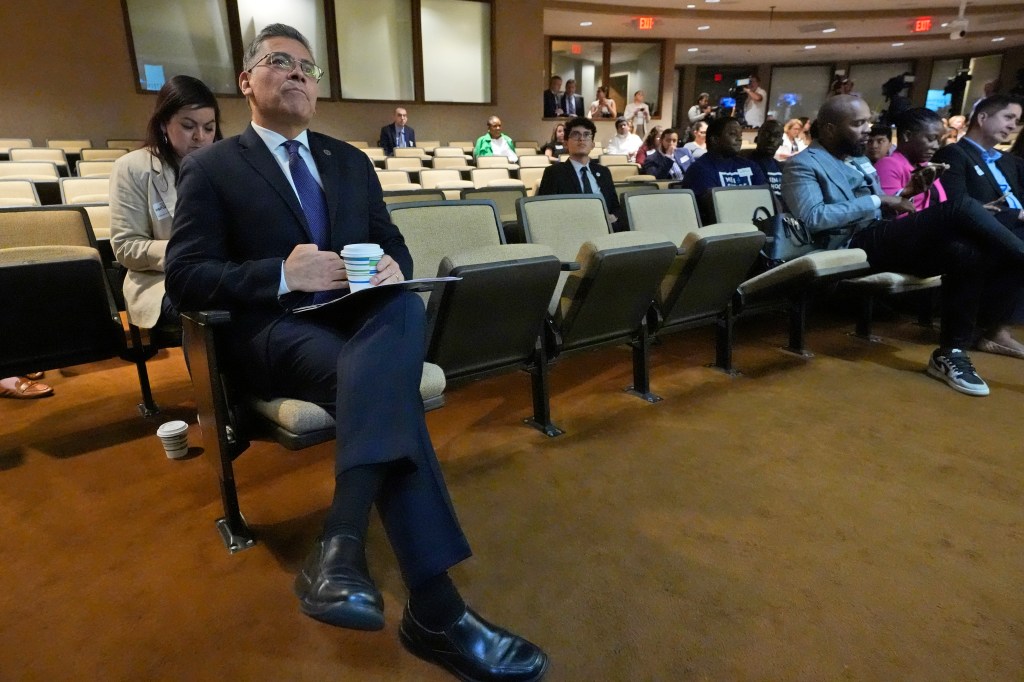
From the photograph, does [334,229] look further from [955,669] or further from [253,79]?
[955,669]

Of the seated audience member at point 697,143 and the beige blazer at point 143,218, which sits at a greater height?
the seated audience member at point 697,143

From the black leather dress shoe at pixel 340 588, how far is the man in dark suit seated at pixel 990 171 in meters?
3.20

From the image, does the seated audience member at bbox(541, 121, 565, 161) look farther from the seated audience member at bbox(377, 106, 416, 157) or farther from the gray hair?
the gray hair

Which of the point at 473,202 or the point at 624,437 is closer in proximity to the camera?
the point at 624,437

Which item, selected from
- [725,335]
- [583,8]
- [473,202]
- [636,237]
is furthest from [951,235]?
[583,8]

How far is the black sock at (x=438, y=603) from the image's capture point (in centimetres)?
112

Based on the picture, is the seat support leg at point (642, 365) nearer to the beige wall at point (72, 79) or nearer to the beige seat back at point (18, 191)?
the beige seat back at point (18, 191)

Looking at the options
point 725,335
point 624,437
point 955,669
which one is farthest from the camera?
point 725,335

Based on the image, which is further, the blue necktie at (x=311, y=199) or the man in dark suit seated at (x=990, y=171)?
the man in dark suit seated at (x=990, y=171)

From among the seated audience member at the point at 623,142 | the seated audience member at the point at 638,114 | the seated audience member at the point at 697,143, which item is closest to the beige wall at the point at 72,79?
the seated audience member at the point at 623,142

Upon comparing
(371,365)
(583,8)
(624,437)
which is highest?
(583,8)

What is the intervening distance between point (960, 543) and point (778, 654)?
702mm

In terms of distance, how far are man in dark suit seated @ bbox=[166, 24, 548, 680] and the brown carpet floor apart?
0.19 metres

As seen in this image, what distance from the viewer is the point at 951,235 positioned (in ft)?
8.43
